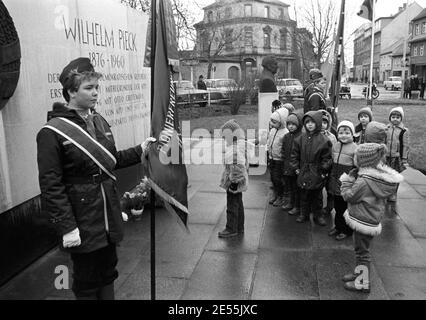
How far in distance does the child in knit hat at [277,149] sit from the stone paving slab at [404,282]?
237 centimetres

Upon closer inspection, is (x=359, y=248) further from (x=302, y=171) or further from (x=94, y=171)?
(x=94, y=171)

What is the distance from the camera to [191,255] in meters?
4.67

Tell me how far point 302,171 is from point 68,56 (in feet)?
10.5

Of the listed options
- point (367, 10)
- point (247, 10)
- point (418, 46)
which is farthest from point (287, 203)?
point (247, 10)

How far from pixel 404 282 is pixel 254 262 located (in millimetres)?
1460

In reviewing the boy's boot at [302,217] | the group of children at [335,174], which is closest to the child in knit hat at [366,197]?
the group of children at [335,174]

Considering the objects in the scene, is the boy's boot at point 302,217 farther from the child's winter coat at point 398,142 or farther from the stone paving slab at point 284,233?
the child's winter coat at point 398,142

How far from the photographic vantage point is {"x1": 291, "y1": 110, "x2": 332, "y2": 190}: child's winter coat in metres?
5.32

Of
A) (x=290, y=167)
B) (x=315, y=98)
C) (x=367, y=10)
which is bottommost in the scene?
(x=290, y=167)

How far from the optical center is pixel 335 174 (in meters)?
5.18

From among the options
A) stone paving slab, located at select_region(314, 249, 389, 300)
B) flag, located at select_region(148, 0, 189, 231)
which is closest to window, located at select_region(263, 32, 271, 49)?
stone paving slab, located at select_region(314, 249, 389, 300)

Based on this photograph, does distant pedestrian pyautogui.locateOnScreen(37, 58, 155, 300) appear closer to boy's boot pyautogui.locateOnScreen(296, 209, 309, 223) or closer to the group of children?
the group of children

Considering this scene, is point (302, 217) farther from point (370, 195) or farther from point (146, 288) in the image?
point (146, 288)

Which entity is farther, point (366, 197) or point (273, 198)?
point (273, 198)
